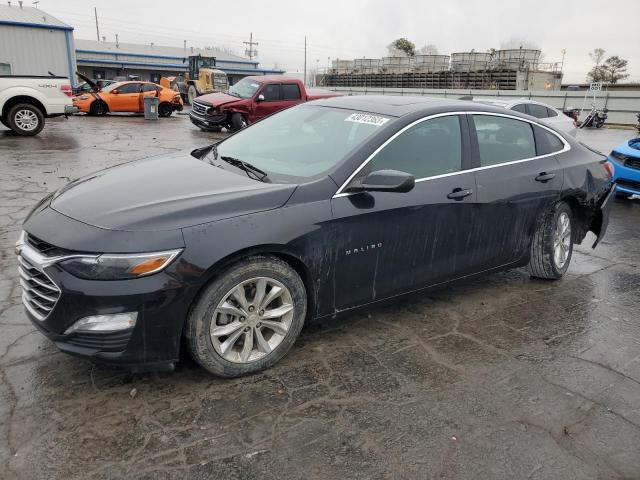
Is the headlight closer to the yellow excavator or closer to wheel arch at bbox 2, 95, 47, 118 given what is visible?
wheel arch at bbox 2, 95, 47, 118

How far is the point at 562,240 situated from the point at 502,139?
124cm

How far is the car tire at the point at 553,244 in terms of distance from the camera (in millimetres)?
4637

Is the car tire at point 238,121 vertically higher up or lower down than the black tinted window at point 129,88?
lower down

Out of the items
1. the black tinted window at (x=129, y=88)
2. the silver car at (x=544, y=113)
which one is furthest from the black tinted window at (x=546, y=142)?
the black tinted window at (x=129, y=88)

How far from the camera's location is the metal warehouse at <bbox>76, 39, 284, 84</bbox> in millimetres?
54156

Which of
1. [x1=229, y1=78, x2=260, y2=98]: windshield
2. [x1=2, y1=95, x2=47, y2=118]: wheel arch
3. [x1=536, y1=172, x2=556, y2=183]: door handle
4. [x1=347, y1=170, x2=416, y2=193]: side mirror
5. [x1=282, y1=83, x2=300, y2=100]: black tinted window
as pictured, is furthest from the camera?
[x1=282, y1=83, x2=300, y2=100]: black tinted window

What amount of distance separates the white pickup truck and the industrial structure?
1612 inches

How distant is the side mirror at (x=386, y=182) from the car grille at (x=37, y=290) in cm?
178

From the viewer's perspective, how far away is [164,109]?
22922 millimetres

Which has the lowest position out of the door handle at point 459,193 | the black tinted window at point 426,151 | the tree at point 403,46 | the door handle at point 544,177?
the door handle at point 459,193

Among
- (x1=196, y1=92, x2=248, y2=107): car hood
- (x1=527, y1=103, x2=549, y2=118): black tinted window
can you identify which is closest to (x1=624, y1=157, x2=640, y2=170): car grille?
(x1=527, y1=103, x2=549, y2=118): black tinted window

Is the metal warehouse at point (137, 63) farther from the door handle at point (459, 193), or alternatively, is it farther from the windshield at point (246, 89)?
the door handle at point (459, 193)

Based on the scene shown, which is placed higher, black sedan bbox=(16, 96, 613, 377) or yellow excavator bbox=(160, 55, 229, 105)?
yellow excavator bbox=(160, 55, 229, 105)

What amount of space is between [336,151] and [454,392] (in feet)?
5.64
